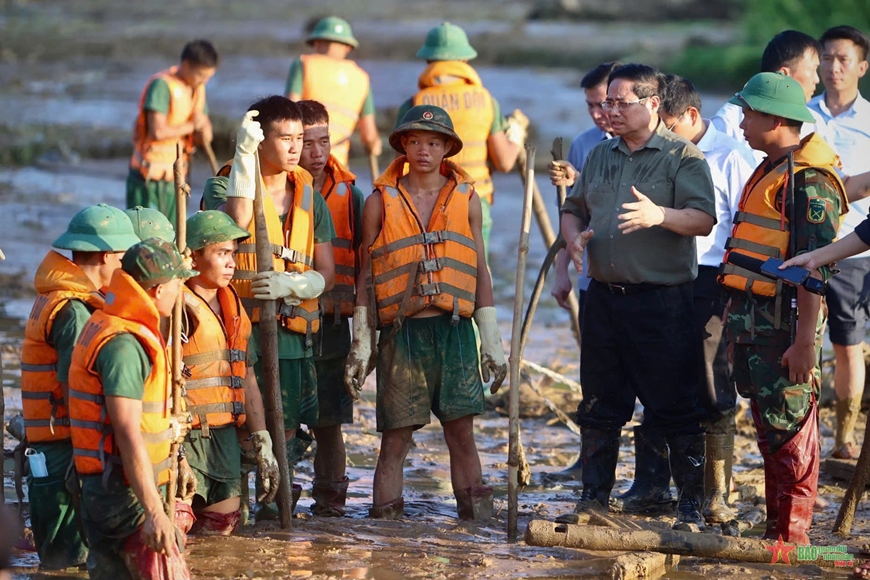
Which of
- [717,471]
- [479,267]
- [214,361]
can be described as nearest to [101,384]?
[214,361]

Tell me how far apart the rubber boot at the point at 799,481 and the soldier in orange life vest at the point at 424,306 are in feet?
4.59

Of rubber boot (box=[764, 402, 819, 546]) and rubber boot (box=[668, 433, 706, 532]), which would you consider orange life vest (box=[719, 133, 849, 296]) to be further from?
rubber boot (box=[668, 433, 706, 532])

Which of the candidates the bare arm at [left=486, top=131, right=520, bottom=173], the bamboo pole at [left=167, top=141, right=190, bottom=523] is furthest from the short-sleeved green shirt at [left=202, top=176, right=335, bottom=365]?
the bare arm at [left=486, top=131, right=520, bottom=173]

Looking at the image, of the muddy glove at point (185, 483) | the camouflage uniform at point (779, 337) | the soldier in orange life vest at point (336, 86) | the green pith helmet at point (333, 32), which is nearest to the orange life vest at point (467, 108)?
the soldier in orange life vest at point (336, 86)

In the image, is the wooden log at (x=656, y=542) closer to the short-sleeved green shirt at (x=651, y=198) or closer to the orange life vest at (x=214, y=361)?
the short-sleeved green shirt at (x=651, y=198)

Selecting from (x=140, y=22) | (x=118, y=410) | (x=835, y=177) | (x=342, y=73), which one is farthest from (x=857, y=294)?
(x=140, y=22)

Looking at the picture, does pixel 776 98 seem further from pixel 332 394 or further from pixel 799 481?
pixel 332 394

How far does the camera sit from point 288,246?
632cm

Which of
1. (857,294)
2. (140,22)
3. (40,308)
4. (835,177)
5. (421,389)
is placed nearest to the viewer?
(40,308)

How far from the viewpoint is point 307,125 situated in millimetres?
6801

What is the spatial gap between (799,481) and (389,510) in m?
2.00

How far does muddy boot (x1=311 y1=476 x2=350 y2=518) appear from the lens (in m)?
6.76

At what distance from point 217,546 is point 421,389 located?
132 centimetres

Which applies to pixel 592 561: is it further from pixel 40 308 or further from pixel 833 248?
pixel 40 308
